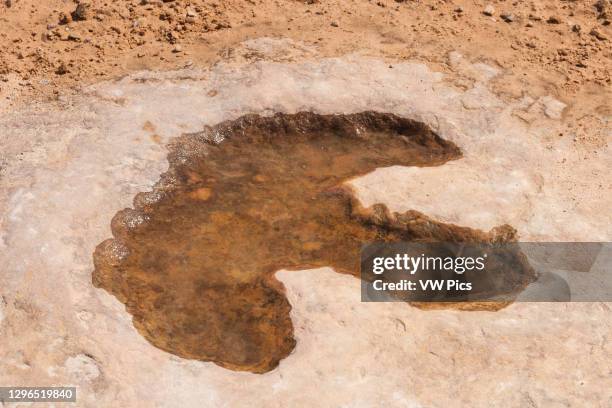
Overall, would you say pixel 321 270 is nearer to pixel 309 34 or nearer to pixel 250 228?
pixel 250 228

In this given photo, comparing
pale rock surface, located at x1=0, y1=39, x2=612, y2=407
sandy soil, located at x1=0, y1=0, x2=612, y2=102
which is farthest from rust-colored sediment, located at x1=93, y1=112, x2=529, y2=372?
sandy soil, located at x1=0, y1=0, x2=612, y2=102

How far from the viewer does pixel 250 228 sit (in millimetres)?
5102

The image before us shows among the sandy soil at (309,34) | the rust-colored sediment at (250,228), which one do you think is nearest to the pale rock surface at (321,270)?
the rust-colored sediment at (250,228)

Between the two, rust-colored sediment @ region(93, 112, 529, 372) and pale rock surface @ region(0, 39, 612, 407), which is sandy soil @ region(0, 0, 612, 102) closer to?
pale rock surface @ region(0, 39, 612, 407)

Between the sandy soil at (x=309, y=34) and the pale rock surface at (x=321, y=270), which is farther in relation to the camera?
the sandy soil at (x=309, y=34)

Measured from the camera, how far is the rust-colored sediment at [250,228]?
177 inches

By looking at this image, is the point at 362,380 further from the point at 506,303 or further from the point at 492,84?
the point at 492,84

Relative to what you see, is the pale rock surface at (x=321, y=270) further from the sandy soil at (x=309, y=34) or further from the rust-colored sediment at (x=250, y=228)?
the sandy soil at (x=309, y=34)

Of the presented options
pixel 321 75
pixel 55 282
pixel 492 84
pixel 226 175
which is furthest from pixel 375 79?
pixel 55 282

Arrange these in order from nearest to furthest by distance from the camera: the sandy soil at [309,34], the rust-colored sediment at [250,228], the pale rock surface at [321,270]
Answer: the pale rock surface at [321,270] → the rust-colored sediment at [250,228] → the sandy soil at [309,34]

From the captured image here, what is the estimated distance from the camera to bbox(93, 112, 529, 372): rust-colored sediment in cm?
449

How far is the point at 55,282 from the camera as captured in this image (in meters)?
4.49

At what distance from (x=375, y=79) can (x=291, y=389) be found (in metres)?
3.03

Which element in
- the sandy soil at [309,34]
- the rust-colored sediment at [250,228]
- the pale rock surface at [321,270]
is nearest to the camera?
the pale rock surface at [321,270]
